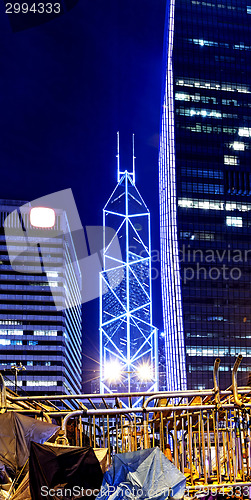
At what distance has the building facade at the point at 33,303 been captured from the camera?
472 ft

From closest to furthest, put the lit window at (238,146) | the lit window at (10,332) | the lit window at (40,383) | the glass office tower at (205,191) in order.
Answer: the glass office tower at (205,191)
the lit window at (238,146)
the lit window at (40,383)
the lit window at (10,332)

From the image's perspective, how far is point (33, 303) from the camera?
14938cm

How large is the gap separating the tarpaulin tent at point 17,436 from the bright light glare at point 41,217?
289 feet

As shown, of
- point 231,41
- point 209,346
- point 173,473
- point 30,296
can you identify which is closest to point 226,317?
point 209,346

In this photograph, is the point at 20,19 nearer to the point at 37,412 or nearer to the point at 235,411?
the point at 37,412

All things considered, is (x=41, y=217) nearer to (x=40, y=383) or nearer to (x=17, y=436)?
(x=40, y=383)

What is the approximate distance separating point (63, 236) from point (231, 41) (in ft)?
217

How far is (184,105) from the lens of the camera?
124m

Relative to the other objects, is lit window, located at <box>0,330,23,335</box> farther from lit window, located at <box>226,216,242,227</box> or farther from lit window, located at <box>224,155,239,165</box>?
lit window, located at <box>224,155,239,165</box>

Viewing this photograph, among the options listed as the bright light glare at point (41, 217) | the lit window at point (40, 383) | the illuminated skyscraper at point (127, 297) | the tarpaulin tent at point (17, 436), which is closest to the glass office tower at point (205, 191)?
the illuminated skyscraper at point (127, 297)

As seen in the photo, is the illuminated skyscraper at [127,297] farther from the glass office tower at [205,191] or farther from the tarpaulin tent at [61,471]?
the tarpaulin tent at [61,471]

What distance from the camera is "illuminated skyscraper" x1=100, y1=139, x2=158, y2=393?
128 metres

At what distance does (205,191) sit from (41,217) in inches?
1527

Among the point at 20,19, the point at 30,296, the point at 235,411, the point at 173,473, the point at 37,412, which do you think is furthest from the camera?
the point at 30,296
